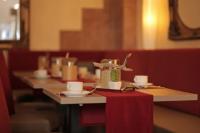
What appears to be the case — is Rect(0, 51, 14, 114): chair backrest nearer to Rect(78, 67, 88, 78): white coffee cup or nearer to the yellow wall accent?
Rect(78, 67, 88, 78): white coffee cup

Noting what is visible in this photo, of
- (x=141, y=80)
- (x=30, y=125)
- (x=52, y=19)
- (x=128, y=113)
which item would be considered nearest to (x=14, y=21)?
(x=52, y=19)

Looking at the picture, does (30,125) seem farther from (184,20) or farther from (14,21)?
(14,21)

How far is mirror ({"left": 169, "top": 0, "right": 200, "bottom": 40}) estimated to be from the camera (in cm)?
425

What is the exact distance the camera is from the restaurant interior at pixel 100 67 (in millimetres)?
2283

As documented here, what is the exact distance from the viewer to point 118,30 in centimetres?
594

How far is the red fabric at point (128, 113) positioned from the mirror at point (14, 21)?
3.38m

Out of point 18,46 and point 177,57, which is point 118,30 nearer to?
point 18,46

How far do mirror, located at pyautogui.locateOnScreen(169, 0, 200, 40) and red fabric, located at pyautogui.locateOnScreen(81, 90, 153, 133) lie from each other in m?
2.13

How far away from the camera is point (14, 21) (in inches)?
212

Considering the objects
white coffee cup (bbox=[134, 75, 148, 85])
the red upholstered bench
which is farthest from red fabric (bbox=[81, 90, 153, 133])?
the red upholstered bench

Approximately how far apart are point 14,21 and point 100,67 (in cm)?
312

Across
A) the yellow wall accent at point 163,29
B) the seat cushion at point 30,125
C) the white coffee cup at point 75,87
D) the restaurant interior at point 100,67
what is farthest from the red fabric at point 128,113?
the yellow wall accent at point 163,29

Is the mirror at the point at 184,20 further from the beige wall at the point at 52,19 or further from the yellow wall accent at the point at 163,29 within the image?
the beige wall at the point at 52,19

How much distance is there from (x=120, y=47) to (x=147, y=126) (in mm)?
3701
